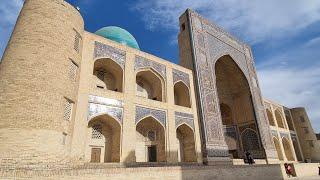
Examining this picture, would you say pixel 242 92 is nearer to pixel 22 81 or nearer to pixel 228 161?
pixel 228 161

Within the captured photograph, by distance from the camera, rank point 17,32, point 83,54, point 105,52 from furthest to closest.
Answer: point 105,52
point 83,54
point 17,32

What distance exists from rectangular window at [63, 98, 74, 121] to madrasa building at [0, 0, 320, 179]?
0.11ft

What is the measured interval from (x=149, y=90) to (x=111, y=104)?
11.6 feet

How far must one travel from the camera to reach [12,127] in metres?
Result: 6.10

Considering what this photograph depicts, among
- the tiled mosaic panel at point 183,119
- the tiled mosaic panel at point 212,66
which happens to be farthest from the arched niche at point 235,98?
the tiled mosaic panel at point 183,119

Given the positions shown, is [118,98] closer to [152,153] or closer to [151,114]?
[151,114]

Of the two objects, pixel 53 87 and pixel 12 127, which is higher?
pixel 53 87

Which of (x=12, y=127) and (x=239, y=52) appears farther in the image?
(x=239, y=52)

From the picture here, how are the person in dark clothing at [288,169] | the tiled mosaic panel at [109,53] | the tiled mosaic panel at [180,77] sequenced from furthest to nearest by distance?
the tiled mosaic panel at [180,77] → the person in dark clothing at [288,169] → the tiled mosaic panel at [109,53]

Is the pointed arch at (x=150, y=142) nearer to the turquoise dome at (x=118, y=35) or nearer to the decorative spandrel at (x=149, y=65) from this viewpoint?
the decorative spandrel at (x=149, y=65)

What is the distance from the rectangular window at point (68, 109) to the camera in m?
7.66

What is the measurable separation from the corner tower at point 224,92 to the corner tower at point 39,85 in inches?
290

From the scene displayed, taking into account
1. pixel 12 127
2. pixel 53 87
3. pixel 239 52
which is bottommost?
pixel 12 127

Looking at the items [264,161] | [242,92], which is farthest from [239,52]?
[264,161]
